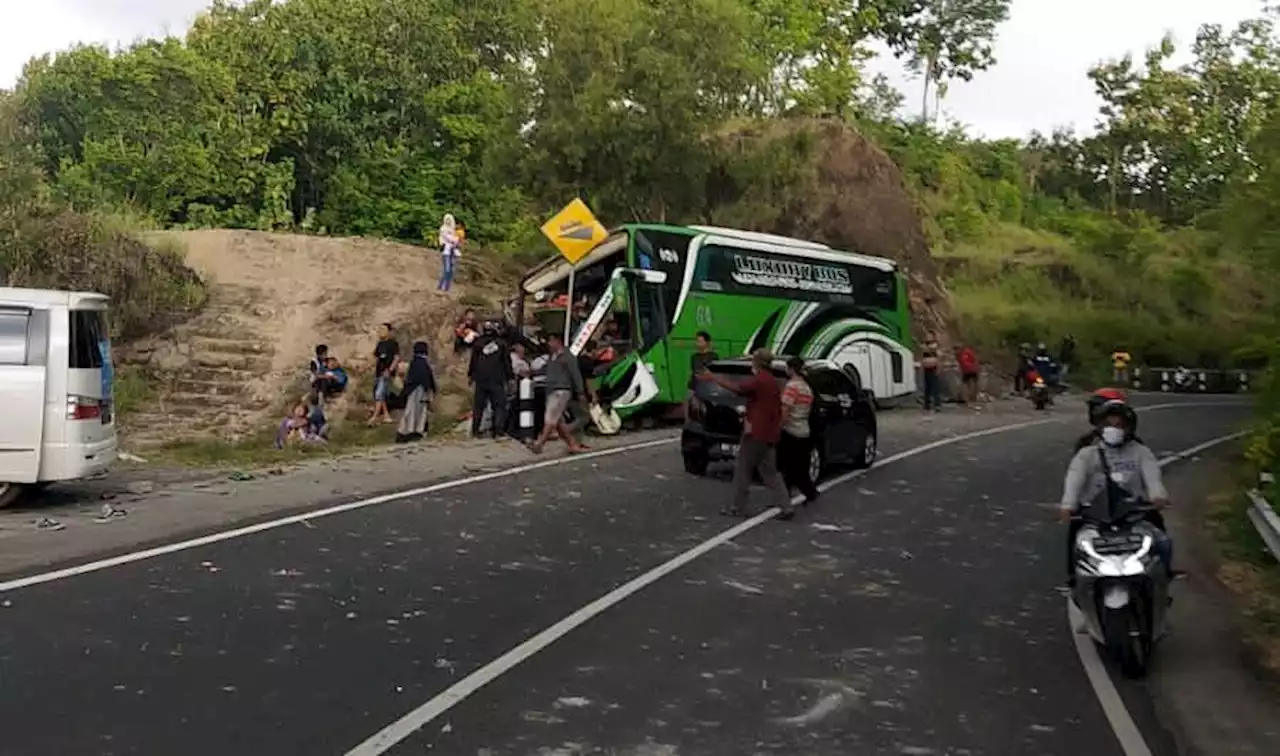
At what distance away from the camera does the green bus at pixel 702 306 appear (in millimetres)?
24234

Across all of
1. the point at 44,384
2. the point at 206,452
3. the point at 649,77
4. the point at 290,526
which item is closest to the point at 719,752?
the point at 290,526

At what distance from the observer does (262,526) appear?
1295 cm

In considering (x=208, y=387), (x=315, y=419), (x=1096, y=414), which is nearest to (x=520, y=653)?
(x=1096, y=414)

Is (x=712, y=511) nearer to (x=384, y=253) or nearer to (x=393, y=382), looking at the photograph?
(x=393, y=382)

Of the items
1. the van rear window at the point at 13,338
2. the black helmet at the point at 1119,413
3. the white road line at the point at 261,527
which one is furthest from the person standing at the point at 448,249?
the black helmet at the point at 1119,413

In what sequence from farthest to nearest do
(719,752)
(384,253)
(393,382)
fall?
(384,253), (393,382), (719,752)

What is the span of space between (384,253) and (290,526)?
22.6m

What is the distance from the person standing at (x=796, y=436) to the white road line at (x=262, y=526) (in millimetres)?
3715

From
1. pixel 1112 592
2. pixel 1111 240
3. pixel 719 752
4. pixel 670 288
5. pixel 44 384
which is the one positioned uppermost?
pixel 1111 240

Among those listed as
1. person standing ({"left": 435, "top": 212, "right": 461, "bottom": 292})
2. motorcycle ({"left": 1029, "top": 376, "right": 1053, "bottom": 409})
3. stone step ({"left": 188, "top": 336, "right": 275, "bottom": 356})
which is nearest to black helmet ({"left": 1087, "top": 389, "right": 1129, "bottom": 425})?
stone step ({"left": 188, "top": 336, "right": 275, "bottom": 356})

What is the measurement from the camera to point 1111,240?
185 feet

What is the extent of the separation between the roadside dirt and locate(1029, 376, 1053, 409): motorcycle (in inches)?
484

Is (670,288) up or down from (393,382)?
up

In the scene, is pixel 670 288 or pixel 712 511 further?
pixel 670 288
